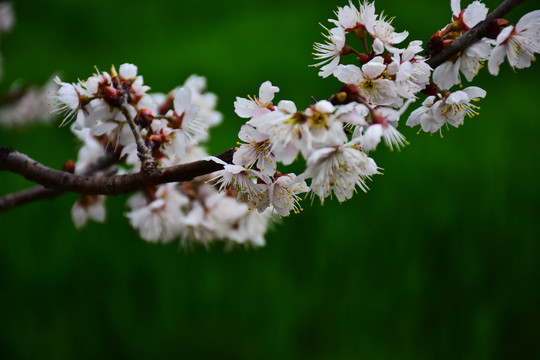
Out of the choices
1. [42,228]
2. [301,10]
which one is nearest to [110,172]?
[42,228]

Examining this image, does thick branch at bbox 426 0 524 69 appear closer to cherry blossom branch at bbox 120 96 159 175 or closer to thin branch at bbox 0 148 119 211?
cherry blossom branch at bbox 120 96 159 175

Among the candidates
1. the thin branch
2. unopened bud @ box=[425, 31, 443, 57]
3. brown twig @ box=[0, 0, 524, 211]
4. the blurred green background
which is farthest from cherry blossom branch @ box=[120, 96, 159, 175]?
the blurred green background

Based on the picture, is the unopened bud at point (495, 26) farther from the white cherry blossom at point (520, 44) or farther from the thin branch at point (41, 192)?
the thin branch at point (41, 192)

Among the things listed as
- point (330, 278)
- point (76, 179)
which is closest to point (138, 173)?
point (76, 179)

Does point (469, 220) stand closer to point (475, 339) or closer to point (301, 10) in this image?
point (475, 339)

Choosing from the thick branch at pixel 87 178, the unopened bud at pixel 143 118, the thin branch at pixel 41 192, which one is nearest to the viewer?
the thick branch at pixel 87 178

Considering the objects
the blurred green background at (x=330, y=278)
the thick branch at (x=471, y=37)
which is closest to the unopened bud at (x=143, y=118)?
the thick branch at (x=471, y=37)
